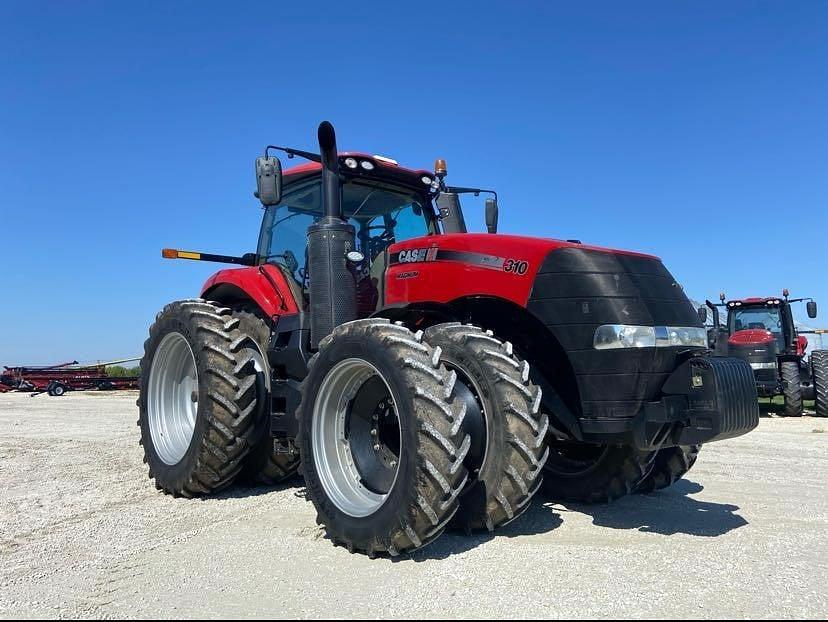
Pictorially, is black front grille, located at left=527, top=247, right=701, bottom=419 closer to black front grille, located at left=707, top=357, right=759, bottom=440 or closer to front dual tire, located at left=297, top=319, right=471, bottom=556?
black front grille, located at left=707, top=357, right=759, bottom=440

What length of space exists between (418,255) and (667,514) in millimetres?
2449

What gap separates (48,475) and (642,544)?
5.28 meters

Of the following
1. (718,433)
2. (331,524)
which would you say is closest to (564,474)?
(718,433)

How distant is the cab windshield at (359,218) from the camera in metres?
5.39

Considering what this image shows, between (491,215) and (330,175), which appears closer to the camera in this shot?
(330,175)

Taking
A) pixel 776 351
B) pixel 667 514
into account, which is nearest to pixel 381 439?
pixel 667 514

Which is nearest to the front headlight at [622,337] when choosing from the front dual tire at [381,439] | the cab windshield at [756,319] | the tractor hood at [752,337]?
the front dual tire at [381,439]

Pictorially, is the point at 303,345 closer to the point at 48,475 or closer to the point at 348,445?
the point at 348,445

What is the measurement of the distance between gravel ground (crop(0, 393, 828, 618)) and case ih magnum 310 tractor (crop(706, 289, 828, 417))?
27.4 feet

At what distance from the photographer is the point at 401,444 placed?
3.35 m

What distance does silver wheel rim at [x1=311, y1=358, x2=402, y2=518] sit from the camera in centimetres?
382

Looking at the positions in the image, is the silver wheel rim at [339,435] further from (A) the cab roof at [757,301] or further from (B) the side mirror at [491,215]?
(A) the cab roof at [757,301]

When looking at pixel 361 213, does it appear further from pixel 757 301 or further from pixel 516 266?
pixel 757 301

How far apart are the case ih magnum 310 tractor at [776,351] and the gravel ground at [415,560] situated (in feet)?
27.4
